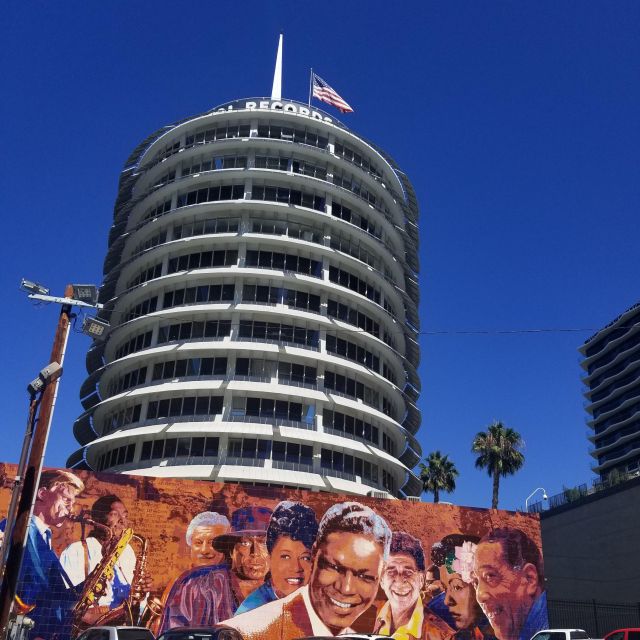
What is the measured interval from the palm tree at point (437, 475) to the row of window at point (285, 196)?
3606cm

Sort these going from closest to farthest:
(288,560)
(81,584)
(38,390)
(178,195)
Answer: (38,390), (81,584), (288,560), (178,195)

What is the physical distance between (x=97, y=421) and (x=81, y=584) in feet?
69.7

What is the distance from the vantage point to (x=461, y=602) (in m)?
31.5

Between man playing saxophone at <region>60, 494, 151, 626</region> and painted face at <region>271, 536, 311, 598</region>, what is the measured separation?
545 cm

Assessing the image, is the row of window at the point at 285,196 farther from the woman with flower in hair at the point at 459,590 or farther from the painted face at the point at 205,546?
the woman with flower in hair at the point at 459,590

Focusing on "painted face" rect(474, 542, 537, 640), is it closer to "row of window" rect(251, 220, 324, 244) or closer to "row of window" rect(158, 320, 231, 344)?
"row of window" rect(158, 320, 231, 344)

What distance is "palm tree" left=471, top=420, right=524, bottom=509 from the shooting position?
2499 inches

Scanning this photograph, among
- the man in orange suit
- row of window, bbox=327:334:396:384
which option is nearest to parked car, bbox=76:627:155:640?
the man in orange suit

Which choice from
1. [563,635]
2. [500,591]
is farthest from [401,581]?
[563,635]

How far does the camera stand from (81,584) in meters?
26.6

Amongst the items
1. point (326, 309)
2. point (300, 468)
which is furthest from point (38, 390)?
point (326, 309)

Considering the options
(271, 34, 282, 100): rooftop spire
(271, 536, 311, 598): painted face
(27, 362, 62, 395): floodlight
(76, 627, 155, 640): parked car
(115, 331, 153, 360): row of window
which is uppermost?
(271, 34, 282, 100): rooftop spire

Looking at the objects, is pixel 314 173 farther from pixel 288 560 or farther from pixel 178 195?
pixel 288 560

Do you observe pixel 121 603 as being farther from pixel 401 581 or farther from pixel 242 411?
pixel 242 411
